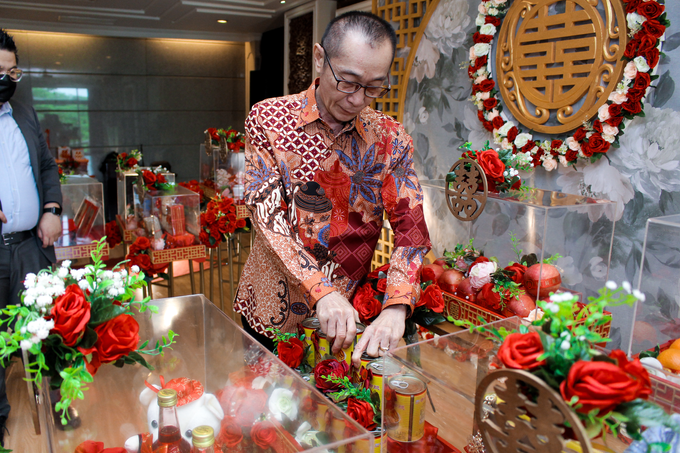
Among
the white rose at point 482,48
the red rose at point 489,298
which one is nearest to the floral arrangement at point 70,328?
the red rose at point 489,298

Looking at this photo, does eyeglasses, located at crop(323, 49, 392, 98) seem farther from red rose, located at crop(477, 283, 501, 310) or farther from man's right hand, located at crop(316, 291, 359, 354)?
red rose, located at crop(477, 283, 501, 310)

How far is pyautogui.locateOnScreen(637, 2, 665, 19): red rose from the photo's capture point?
90.6 inches

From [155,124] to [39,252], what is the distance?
623 cm

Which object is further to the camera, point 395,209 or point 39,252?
point 39,252

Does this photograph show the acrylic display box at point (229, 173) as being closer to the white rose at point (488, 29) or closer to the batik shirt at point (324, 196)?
the white rose at point (488, 29)

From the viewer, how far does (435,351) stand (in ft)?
2.95

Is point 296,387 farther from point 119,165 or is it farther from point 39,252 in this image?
point 119,165

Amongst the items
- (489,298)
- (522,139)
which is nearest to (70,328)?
(489,298)

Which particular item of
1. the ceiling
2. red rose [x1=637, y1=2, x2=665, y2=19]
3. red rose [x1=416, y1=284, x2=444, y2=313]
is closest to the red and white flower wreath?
red rose [x1=637, y1=2, x2=665, y2=19]

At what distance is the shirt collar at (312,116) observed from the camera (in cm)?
138

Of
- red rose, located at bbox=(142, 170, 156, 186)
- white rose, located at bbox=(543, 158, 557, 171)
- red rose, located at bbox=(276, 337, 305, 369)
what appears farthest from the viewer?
red rose, located at bbox=(142, 170, 156, 186)

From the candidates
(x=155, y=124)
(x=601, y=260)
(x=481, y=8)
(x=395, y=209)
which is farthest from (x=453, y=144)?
(x=155, y=124)

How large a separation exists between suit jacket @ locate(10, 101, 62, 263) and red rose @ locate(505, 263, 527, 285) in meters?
2.08

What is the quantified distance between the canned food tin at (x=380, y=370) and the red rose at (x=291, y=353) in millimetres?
195
